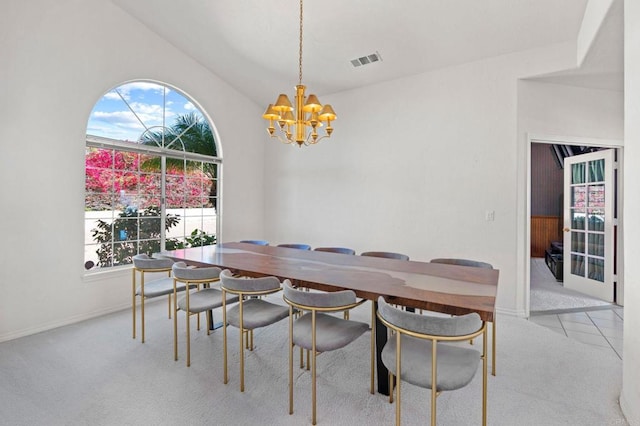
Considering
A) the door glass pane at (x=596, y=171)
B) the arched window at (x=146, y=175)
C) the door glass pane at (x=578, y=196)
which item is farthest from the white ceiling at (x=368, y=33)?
the door glass pane at (x=578, y=196)

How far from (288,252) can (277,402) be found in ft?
4.71

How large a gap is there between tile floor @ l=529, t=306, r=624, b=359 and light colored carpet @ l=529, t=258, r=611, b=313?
0.50ft

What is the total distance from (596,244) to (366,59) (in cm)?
383

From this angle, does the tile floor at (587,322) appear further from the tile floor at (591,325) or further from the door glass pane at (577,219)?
the door glass pane at (577,219)

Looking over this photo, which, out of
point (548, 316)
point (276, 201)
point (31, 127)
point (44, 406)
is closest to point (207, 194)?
point (276, 201)

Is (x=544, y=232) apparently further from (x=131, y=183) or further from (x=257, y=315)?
(x=131, y=183)

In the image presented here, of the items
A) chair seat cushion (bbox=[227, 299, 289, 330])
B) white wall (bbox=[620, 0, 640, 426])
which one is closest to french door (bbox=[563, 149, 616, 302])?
white wall (bbox=[620, 0, 640, 426])

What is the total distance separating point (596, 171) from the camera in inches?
165

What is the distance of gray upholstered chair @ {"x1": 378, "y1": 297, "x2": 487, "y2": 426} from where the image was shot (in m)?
1.41

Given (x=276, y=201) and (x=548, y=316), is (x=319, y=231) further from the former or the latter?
(x=548, y=316)

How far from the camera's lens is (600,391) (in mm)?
2088

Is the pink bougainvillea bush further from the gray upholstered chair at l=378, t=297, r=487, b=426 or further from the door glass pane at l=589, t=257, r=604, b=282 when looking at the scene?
the door glass pane at l=589, t=257, r=604, b=282

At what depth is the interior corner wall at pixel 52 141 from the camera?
287 cm

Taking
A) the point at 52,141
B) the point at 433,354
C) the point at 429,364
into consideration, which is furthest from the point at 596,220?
the point at 52,141
